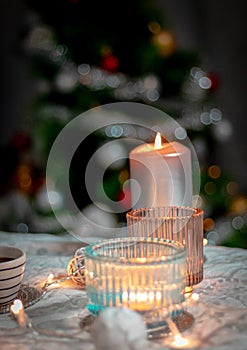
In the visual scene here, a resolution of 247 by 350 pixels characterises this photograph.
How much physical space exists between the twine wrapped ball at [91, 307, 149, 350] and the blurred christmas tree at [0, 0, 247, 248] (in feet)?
4.23

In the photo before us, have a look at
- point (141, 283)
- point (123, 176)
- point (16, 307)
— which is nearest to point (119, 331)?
point (141, 283)

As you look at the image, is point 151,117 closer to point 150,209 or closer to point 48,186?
point 48,186


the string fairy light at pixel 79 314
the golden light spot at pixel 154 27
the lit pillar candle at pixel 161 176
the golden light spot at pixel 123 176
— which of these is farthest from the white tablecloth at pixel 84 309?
the golden light spot at pixel 154 27

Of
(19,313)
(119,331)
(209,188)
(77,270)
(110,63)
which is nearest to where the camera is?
(119,331)

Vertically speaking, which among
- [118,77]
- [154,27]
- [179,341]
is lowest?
[179,341]

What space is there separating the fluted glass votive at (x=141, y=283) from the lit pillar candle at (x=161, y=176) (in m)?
0.20

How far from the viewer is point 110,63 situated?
1898mm

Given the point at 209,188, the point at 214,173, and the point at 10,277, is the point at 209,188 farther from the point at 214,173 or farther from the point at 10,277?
the point at 10,277

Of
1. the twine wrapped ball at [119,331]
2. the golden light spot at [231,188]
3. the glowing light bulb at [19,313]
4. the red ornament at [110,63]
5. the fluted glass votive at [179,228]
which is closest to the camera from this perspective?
the twine wrapped ball at [119,331]

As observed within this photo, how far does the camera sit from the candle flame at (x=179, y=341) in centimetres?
66

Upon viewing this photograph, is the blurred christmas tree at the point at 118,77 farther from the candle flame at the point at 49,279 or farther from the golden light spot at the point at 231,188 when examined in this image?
the candle flame at the point at 49,279

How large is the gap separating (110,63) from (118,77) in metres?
0.05

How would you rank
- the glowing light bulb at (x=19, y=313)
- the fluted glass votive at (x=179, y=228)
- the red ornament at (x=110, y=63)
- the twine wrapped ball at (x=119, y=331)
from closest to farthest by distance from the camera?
the twine wrapped ball at (x=119, y=331), the glowing light bulb at (x=19, y=313), the fluted glass votive at (x=179, y=228), the red ornament at (x=110, y=63)

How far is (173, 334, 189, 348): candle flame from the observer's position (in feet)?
2.16
